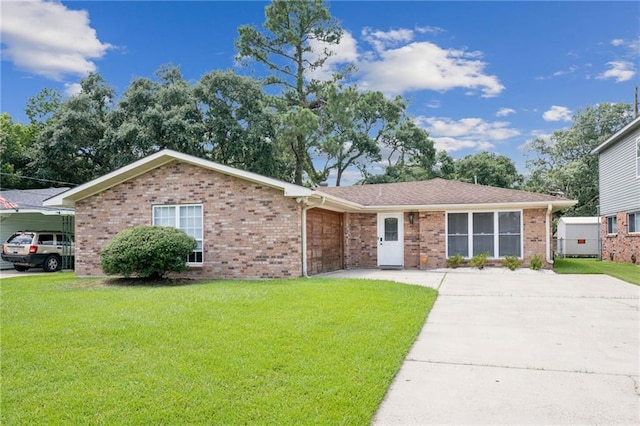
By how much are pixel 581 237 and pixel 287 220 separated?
20291mm

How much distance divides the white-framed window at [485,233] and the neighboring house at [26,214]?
13894mm

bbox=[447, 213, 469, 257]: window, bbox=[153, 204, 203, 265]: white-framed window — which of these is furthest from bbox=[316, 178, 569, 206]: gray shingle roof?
bbox=[153, 204, 203, 265]: white-framed window

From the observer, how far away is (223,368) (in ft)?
14.3

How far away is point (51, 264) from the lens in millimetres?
16500

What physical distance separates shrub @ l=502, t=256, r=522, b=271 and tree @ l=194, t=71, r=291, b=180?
50.8ft

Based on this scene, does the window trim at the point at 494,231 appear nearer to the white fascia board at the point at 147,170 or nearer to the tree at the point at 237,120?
the white fascia board at the point at 147,170

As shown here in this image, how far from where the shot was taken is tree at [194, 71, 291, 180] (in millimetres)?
25781

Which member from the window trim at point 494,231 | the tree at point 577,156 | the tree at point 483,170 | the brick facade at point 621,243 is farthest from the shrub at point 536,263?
the tree at point 577,156

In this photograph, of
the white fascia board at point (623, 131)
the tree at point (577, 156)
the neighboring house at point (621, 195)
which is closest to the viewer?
the white fascia board at point (623, 131)

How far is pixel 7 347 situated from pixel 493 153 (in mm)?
36147

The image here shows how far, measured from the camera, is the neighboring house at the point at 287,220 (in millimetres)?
12266

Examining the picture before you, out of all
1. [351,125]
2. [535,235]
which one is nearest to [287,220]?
[535,235]

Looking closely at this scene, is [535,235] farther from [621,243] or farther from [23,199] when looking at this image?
[23,199]

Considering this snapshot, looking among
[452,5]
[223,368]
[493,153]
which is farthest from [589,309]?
[493,153]
